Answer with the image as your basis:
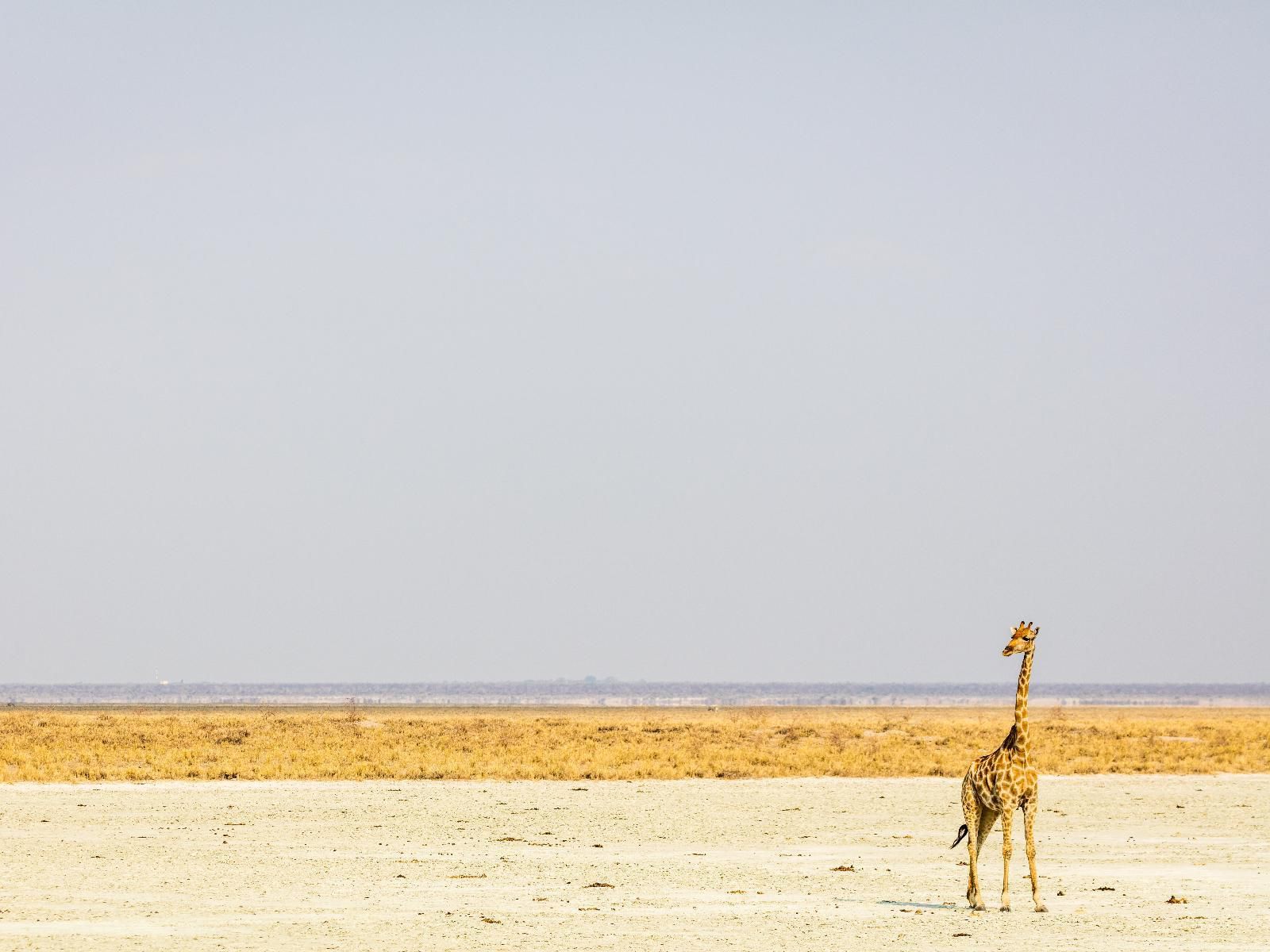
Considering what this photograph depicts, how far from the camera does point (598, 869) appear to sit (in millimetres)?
21359

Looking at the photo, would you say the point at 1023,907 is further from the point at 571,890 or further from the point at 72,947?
the point at 72,947

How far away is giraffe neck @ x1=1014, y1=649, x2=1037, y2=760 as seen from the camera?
16.5m

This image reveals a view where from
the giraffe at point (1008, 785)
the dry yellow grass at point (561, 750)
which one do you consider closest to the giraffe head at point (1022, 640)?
the giraffe at point (1008, 785)

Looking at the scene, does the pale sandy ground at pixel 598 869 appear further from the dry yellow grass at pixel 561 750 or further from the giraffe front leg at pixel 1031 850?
the dry yellow grass at pixel 561 750

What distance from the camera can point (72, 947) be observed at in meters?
14.9

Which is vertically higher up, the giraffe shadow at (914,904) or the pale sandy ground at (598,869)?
the giraffe shadow at (914,904)

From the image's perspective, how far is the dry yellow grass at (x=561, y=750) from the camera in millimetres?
38781

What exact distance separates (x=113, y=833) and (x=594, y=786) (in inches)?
479

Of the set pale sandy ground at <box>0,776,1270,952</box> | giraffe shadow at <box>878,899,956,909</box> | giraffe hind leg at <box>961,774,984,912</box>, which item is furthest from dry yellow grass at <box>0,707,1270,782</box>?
giraffe hind leg at <box>961,774,984,912</box>

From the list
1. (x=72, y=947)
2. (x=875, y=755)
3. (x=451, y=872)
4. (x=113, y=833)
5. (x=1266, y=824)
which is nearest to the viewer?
(x=72, y=947)

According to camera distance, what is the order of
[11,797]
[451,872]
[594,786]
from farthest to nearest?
1. [594,786]
2. [11,797]
3. [451,872]

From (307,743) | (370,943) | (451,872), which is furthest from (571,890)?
(307,743)

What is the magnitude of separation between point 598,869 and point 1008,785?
6517 mm

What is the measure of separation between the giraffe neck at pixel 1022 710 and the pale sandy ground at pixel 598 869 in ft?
5.44
